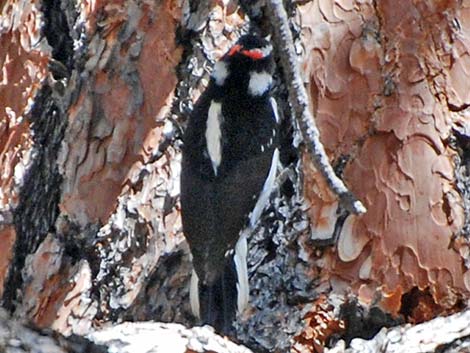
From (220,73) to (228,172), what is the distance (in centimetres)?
26

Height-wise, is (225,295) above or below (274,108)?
below

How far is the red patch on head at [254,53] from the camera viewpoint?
303cm

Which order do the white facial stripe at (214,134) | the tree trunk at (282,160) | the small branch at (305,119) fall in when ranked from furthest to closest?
the white facial stripe at (214,134)
the tree trunk at (282,160)
the small branch at (305,119)

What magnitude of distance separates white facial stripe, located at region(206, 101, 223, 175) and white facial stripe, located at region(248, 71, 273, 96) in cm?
11

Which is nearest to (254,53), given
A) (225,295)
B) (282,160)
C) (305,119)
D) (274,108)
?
(274,108)

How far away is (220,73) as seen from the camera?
9.95 ft

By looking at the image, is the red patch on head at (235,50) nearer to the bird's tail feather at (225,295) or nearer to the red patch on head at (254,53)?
the red patch on head at (254,53)

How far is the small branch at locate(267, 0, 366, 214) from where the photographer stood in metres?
1.95

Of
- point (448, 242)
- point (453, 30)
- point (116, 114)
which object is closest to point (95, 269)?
point (116, 114)

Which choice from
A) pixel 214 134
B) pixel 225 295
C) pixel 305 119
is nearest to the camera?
pixel 305 119

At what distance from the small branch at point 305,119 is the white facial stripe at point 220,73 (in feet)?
3.33

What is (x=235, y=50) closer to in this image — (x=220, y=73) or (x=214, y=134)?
(x=220, y=73)

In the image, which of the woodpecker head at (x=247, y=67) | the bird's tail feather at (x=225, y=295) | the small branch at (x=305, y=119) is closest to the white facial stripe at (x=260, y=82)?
the woodpecker head at (x=247, y=67)

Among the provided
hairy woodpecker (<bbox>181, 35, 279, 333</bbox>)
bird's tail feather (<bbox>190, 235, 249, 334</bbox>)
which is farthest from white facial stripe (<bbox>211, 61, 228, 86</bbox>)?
bird's tail feather (<bbox>190, 235, 249, 334</bbox>)
